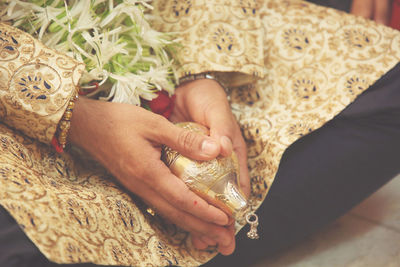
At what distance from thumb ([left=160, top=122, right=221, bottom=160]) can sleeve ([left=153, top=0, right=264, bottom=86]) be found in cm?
23

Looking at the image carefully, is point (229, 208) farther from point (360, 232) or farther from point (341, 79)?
point (360, 232)

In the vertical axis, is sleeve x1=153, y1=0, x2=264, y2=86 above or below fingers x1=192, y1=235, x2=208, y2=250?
above

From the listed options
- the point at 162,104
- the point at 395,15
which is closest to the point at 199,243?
the point at 162,104

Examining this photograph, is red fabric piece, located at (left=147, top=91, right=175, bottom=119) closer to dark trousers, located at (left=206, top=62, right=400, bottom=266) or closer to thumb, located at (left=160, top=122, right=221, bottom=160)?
thumb, located at (left=160, top=122, right=221, bottom=160)

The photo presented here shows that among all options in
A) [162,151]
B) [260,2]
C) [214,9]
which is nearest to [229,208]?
[162,151]

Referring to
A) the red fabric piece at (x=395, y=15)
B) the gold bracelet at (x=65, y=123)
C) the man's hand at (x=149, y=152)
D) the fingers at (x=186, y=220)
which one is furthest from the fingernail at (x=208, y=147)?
the red fabric piece at (x=395, y=15)

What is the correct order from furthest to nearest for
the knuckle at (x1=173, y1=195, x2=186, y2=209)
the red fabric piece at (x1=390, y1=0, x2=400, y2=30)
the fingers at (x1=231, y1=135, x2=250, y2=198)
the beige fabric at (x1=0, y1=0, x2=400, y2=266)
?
the red fabric piece at (x1=390, y1=0, x2=400, y2=30), the fingers at (x1=231, y1=135, x2=250, y2=198), the knuckle at (x1=173, y1=195, x2=186, y2=209), the beige fabric at (x1=0, y1=0, x2=400, y2=266)

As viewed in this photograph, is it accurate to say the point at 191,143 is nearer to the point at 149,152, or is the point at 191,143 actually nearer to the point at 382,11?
the point at 149,152

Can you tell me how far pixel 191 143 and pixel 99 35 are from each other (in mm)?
268

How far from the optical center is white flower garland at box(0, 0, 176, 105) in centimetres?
66

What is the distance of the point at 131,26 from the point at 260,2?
0.38m

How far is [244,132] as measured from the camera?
0.81 m

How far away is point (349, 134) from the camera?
77cm

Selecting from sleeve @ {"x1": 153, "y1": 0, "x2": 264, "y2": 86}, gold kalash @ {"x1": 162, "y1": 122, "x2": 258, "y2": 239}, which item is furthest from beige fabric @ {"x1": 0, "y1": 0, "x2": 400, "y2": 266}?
gold kalash @ {"x1": 162, "y1": 122, "x2": 258, "y2": 239}
